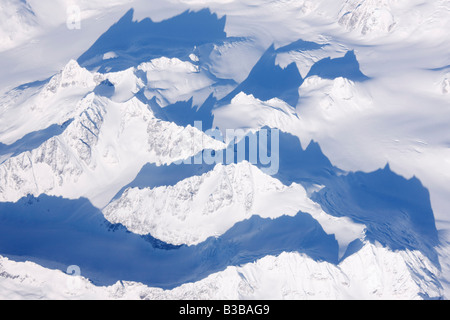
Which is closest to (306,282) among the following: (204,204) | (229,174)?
(204,204)

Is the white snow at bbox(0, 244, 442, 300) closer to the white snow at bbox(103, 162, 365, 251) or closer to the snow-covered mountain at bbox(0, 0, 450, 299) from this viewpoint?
the snow-covered mountain at bbox(0, 0, 450, 299)

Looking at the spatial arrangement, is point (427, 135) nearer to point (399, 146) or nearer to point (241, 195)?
point (399, 146)

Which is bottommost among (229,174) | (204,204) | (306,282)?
(306,282)

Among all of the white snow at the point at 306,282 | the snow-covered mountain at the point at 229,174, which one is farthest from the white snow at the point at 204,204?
the white snow at the point at 306,282

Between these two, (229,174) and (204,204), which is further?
(204,204)

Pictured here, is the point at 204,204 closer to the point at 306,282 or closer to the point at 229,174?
the point at 229,174

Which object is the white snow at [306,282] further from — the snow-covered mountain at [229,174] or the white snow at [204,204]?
the white snow at [204,204]

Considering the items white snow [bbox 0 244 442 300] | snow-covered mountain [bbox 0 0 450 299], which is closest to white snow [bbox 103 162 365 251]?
snow-covered mountain [bbox 0 0 450 299]

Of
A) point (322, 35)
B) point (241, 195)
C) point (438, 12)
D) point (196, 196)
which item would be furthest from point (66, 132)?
point (438, 12)

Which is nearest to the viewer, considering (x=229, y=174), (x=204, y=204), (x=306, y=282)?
(x=306, y=282)
